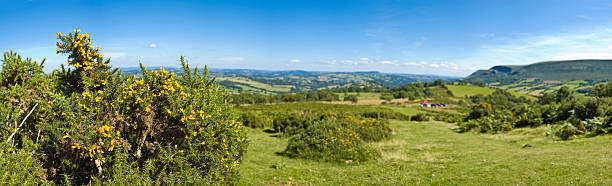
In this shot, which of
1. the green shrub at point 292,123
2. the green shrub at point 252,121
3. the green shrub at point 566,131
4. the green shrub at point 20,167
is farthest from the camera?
the green shrub at point 252,121

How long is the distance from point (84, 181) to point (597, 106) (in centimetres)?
3580

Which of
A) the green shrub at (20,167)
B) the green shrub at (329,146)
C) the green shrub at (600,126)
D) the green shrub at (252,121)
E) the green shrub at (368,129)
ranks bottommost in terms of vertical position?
the green shrub at (252,121)

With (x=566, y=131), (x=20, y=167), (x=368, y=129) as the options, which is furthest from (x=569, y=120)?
(x=20, y=167)

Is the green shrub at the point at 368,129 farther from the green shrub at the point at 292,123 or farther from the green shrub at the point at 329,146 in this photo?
the green shrub at the point at 329,146

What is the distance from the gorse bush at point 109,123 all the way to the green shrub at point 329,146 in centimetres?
920

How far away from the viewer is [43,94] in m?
6.93

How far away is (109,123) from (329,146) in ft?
39.6

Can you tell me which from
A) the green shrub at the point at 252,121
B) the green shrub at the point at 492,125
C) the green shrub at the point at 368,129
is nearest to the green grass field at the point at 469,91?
the green shrub at the point at 492,125

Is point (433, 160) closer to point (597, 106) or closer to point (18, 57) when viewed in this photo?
point (18, 57)

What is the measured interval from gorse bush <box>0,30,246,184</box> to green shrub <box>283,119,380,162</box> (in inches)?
362

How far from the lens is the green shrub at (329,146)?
15477 millimetres

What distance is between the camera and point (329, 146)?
16141 millimetres

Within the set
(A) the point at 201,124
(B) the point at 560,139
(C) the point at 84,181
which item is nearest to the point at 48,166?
(C) the point at 84,181

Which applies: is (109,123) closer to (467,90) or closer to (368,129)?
(368,129)
